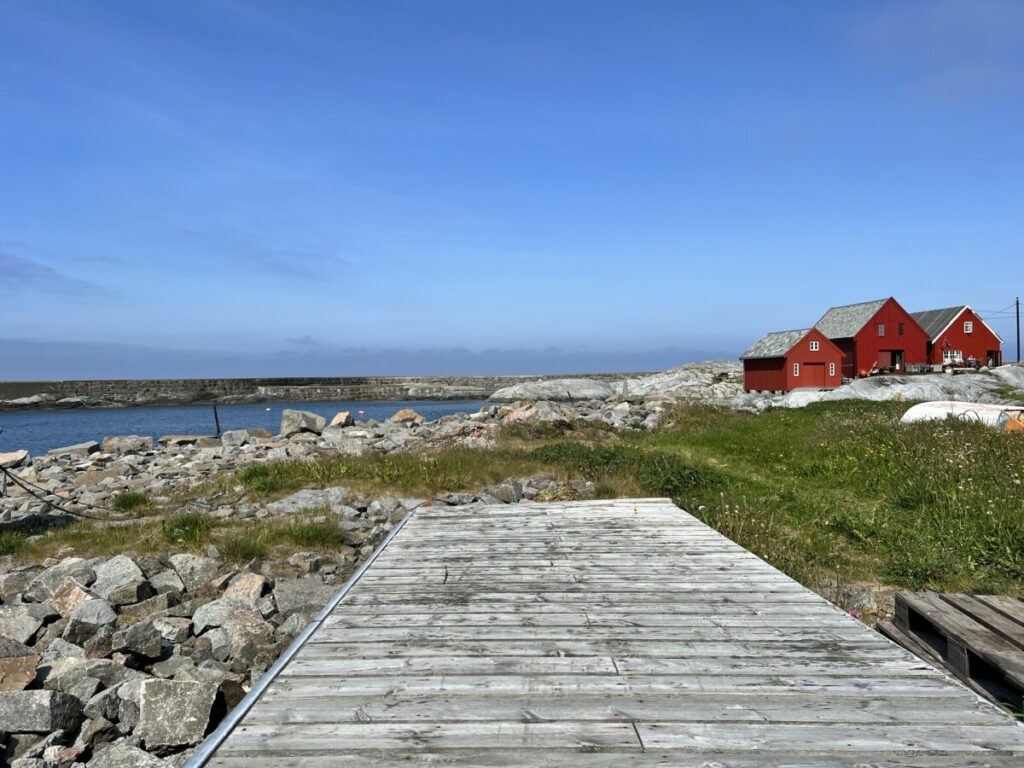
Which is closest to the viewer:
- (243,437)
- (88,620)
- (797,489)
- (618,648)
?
(618,648)

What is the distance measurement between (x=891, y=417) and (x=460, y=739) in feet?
A: 64.3

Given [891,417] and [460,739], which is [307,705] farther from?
[891,417]

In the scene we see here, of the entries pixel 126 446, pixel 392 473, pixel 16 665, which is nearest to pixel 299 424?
pixel 126 446

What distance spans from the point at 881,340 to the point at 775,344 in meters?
9.89

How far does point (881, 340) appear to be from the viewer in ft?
159

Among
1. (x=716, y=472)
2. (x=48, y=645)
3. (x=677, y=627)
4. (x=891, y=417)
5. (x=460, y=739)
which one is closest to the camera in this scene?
(x=460, y=739)

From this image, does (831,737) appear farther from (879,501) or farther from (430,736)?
(879,501)

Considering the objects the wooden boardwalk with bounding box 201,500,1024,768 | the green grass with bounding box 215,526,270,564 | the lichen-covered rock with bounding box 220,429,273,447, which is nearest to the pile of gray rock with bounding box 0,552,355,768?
the green grass with bounding box 215,526,270,564

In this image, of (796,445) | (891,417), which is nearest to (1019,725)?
(796,445)

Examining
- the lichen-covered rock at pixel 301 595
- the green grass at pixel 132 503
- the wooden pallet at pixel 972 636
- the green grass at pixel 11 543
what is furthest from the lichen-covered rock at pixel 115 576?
the wooden pallet at pixel 972 636

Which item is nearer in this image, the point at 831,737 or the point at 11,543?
the point at 831,737

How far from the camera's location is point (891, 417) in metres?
19.5

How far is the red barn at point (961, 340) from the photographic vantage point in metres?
50.6

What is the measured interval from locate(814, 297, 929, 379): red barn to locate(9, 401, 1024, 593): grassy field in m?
32.7
